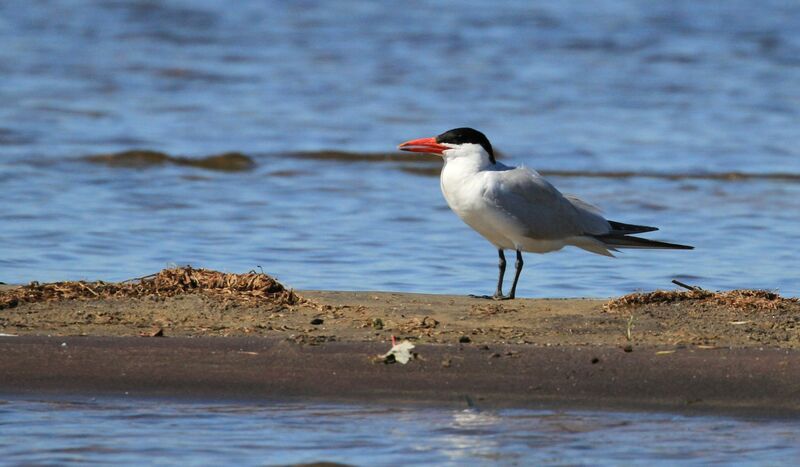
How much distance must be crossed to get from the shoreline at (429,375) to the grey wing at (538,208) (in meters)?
2.05

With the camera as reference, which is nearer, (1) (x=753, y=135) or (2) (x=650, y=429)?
(2) (x=650, y=429)

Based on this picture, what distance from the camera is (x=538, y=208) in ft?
25.3

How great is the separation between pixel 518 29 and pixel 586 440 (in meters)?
18.2

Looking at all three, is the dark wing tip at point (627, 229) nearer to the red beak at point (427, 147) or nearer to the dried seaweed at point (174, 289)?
the red beak at point (427, 147)

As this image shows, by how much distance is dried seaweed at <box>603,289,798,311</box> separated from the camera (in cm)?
631

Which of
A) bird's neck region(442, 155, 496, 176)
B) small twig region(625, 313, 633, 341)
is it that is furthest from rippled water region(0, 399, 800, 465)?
bird's neck region(442, 155, 496, 176)

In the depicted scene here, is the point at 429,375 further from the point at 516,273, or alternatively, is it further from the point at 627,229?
the point at 627,229

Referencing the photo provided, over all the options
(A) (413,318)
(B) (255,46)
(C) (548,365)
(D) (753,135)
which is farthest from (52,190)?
(B) (255,46)

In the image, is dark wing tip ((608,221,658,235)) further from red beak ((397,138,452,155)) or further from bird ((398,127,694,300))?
red beak ((397,138,452,155))

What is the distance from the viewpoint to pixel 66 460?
4.71 metres

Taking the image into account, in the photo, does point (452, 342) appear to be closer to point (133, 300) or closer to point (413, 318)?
point (413, 318)

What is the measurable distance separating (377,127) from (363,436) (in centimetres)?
1067

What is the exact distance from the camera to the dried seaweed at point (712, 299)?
6.31 m

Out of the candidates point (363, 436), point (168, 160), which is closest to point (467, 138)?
point (363, 436)
